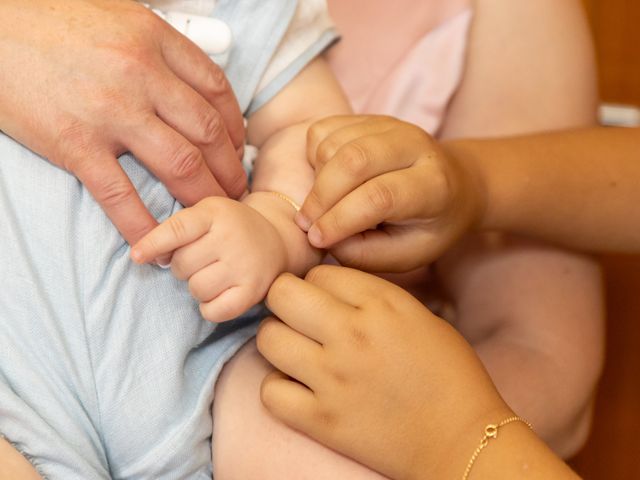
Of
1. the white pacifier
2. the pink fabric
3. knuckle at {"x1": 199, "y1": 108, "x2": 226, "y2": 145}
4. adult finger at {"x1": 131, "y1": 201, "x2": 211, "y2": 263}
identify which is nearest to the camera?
adult finger at {"x1": 131, "y1": 201, "x2": 211, "y2": 263}

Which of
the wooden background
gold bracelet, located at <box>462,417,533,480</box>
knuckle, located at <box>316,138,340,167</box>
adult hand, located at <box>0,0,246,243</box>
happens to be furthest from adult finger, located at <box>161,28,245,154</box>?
the wooden background

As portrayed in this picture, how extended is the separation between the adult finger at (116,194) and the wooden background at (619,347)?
919 mm

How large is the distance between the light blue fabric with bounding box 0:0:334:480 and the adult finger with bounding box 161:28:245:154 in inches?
3.8

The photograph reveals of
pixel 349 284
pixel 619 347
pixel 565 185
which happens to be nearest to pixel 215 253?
pixel 349 284

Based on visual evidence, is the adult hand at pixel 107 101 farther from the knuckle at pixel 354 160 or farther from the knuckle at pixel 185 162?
the knuckle at pixel 354 160

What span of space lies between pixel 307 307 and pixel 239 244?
8 centimetres

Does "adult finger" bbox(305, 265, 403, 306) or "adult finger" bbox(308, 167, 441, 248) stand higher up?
"adult finger" bbox(308, 167, 441, 248)

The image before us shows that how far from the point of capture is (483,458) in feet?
2.32

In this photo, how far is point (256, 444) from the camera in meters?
0.78

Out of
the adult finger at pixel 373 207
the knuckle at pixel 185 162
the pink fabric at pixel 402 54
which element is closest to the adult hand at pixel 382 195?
the adult finger at pixel 373 207

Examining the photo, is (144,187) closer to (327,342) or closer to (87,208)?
(87,208)

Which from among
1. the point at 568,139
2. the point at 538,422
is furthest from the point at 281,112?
the point at 538,422

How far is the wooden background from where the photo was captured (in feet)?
4.60

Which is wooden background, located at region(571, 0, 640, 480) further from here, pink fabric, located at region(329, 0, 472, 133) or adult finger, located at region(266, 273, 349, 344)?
adult finger, located at region(266, 273, 349, 344)
